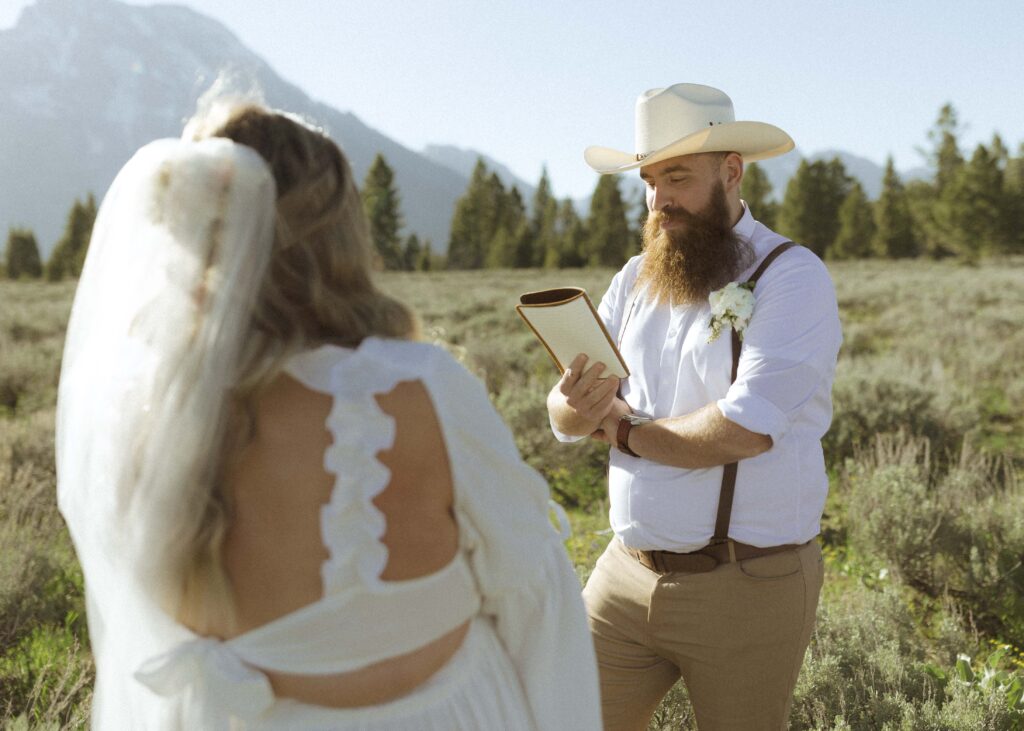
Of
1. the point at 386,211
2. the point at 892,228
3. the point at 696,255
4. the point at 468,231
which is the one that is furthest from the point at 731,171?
the point at 468,231

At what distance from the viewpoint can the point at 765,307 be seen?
2.31 meters

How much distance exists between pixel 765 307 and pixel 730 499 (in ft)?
1.82

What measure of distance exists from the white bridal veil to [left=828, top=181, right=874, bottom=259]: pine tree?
50.5 meters

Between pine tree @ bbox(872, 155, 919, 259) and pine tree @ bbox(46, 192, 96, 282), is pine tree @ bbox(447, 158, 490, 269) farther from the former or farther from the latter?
pine tree @ bbox(872, 155, 919, 259)

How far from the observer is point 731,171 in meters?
2.63

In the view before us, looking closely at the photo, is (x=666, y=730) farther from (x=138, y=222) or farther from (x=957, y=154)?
(x=957, y=154)

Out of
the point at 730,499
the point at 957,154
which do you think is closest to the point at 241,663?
the point at 730,499

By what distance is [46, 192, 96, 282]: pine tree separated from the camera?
3962cm

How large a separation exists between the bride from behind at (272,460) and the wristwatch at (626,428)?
0.94 m

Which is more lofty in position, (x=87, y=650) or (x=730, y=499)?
(x=730, y=499)

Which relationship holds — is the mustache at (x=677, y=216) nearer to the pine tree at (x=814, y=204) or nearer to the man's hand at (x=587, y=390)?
the man's hand at (x=587, y=390)

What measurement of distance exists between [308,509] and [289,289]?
0.36 m

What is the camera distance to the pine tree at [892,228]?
4709cm

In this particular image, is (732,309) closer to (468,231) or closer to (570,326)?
(570,326)
